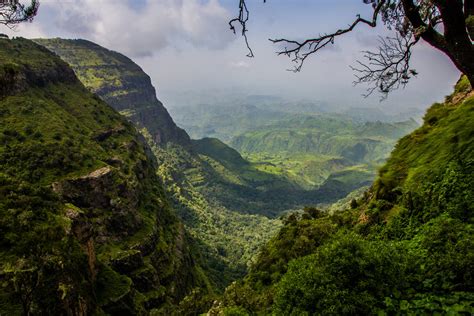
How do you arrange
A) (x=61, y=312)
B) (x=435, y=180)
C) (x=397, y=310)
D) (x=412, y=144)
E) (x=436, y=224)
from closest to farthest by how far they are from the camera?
1. (x=397, y=310)
2. (x=436, y=224)
3. (x=435, y=180)
4. (x=412, y=144)
5. (x=61, y=312)

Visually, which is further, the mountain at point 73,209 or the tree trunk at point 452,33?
the mountain at point 73,209

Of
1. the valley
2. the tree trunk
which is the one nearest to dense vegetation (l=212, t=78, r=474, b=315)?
the valley

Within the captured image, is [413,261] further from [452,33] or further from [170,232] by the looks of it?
[170,232]

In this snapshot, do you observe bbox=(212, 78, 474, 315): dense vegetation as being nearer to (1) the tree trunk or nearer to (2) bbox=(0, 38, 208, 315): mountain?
(1) the tree trunk

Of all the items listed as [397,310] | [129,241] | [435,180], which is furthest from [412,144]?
[129,241]

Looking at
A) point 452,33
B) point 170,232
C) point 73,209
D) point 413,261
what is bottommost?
point 170,232

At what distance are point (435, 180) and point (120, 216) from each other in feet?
240

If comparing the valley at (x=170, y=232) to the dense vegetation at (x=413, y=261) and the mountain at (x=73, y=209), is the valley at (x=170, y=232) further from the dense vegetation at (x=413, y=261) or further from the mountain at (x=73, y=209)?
the mountain at (x=73, y=209)

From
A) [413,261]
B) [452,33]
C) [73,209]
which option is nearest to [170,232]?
[73,209]

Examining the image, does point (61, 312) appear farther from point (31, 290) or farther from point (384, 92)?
point (384, 92)

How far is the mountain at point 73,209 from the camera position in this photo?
98.6 feet

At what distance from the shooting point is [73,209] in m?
A: 52.9

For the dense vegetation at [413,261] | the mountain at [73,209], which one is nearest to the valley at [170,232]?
the dense vegetation at [413,261]

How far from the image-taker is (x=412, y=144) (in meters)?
29.0
